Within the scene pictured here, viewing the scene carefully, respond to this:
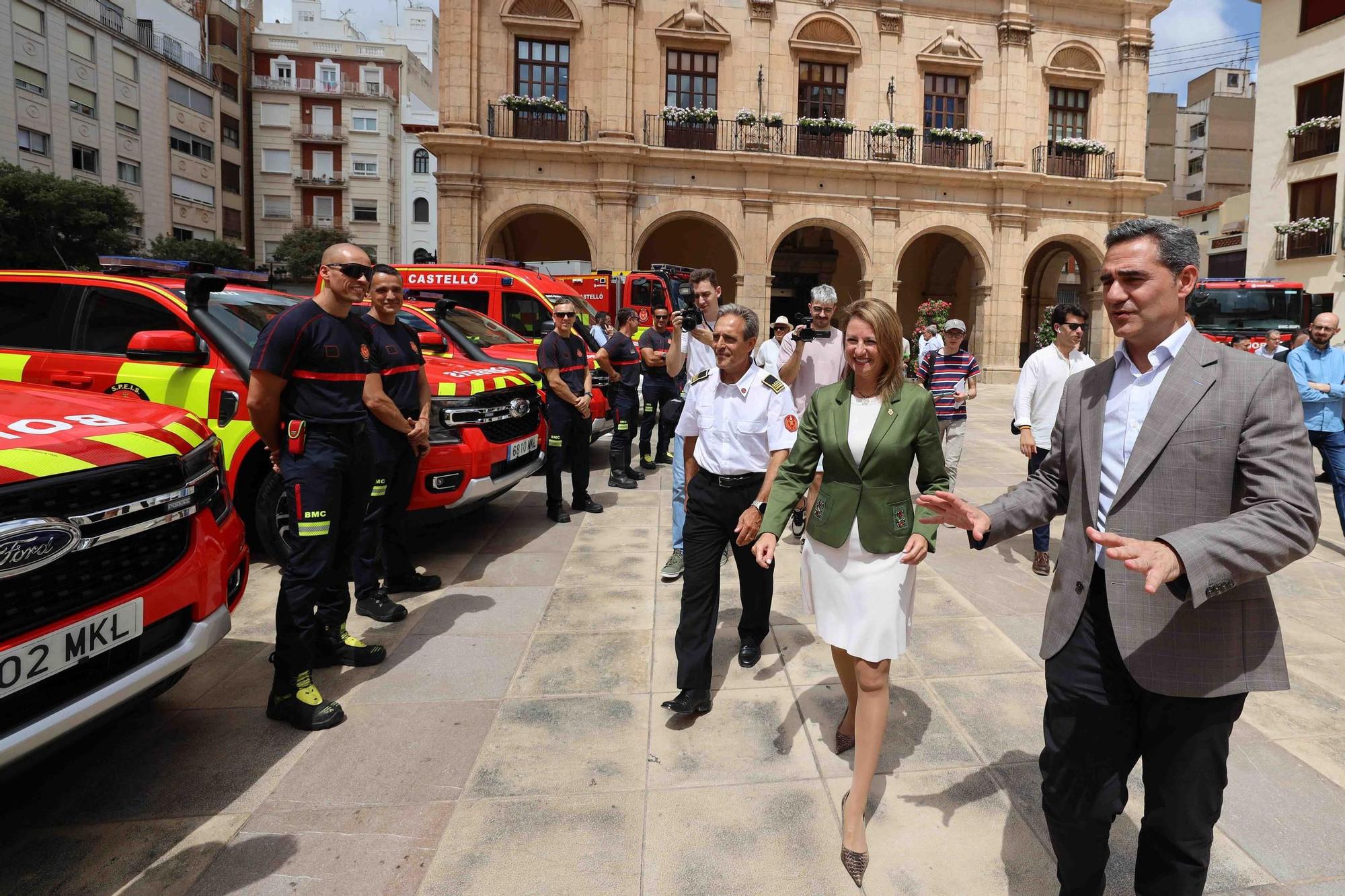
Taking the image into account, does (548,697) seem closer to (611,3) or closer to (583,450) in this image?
(583,450)

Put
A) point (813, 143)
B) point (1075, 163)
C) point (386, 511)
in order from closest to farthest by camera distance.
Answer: point (386, 511), point (813, 143), point (1075, 163)

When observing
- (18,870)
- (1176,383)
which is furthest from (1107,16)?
(18,870)

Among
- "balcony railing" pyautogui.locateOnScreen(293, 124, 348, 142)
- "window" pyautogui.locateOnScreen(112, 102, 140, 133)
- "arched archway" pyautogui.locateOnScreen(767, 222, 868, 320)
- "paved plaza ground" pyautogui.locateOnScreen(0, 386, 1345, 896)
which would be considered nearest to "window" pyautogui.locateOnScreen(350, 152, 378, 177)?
"balcony railing" pyautogui.locateOnScreen(293, 124, 348, 142)

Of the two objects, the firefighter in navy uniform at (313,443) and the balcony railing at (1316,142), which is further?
the balcony railing at (1316,142)

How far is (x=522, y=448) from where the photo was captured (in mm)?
6215

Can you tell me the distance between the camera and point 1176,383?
6.00 feet

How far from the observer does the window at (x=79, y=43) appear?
36031 mm

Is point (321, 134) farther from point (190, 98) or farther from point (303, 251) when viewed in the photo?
point (303, 251)

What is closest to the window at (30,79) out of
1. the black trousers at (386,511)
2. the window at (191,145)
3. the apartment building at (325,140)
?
the window at (191,145)

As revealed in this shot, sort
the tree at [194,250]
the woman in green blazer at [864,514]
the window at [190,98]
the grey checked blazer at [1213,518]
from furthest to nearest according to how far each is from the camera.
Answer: the window at [190,98] < the tree at [194,250] < the woman in green blazer at [864,514] < the grey checked blazer at [1213,518]

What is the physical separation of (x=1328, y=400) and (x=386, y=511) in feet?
23.7

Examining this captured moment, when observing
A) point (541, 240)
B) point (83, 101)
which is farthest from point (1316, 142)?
point (83, 101)

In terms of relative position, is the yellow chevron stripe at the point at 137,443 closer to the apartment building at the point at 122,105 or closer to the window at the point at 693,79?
the window at the point at 693,79

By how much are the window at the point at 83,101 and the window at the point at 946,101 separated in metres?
38.7
